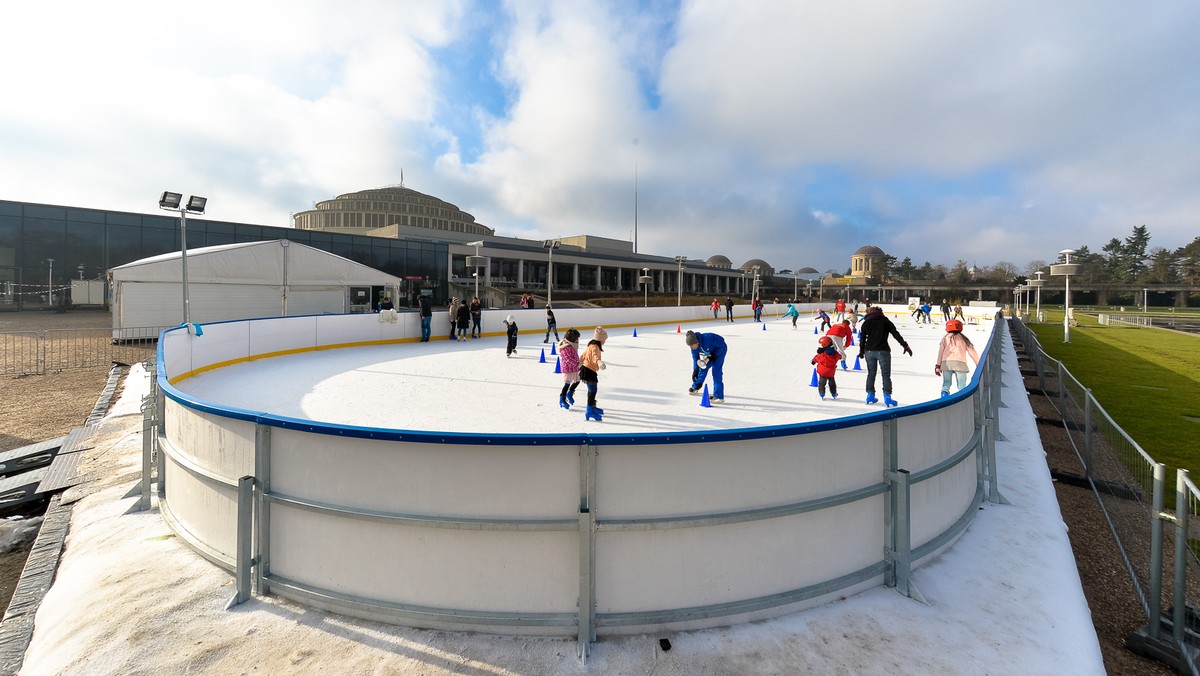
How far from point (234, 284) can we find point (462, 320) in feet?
34.9

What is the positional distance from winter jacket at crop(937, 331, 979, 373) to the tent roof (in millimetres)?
22215

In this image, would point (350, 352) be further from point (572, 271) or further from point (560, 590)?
point (572, 271)

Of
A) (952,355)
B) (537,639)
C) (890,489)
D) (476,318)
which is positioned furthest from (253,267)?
(890,489)

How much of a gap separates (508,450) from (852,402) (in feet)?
23.2

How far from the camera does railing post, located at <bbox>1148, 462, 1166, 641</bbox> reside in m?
3.42

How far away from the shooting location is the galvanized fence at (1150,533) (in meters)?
3.29

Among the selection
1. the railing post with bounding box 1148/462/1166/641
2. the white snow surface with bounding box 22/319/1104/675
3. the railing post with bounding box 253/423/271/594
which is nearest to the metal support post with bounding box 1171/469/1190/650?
the railing post with bounding box 1148/462/1166/641

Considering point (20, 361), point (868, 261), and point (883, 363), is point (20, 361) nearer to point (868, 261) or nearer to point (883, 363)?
point (883, 363)

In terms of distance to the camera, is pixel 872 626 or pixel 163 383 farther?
pixel 163 383

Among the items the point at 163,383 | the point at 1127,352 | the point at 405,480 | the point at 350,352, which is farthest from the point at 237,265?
the point at 1127,352

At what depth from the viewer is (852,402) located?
841 centimetres

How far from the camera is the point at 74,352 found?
15.7 m

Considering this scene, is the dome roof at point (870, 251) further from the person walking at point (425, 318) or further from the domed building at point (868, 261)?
the person walking at point (425, 318)

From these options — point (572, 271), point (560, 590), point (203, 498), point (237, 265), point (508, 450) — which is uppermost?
point (572, 271)
